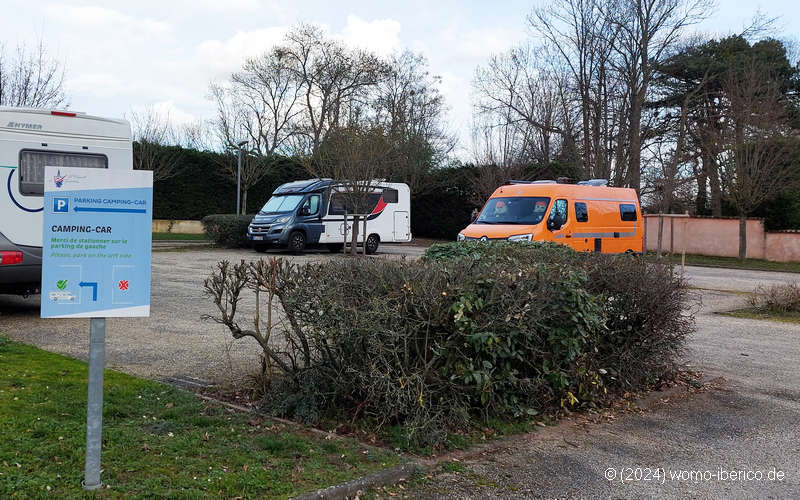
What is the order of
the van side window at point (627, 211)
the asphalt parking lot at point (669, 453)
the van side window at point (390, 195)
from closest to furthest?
the asphalt parking lot at point (669, 453) < the van side window at point (627, 211) < the van side window at point (390, 195)

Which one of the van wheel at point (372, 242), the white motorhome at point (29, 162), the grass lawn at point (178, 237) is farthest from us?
the grass lawn at point (178, 237)

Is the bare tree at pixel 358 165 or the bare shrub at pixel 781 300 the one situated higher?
the bare tree at pixel 358 165

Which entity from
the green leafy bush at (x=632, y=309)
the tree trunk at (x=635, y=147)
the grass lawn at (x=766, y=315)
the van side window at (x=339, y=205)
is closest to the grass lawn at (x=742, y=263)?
the tree trunk at (x=635, y=147)

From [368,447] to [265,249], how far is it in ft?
66.3

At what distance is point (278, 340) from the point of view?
7.85 m

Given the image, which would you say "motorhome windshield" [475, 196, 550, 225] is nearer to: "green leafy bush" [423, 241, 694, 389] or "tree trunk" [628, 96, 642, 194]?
"green leafy bush" [423, 241, 694, 389]

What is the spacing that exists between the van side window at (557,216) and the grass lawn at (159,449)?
12031 mm

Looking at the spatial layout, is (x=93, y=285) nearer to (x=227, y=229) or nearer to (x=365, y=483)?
(x=365, y=483)

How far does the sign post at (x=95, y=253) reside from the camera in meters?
3.70

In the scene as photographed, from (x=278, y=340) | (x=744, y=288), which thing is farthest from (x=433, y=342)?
(x=744, y=288)

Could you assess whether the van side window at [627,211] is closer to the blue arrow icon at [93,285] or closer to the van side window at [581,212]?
the van side window at [581,212]

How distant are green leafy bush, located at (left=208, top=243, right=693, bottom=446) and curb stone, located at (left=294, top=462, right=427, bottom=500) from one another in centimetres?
41

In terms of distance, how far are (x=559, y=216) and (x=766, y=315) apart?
535 cm

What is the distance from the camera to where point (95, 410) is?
3842mm
